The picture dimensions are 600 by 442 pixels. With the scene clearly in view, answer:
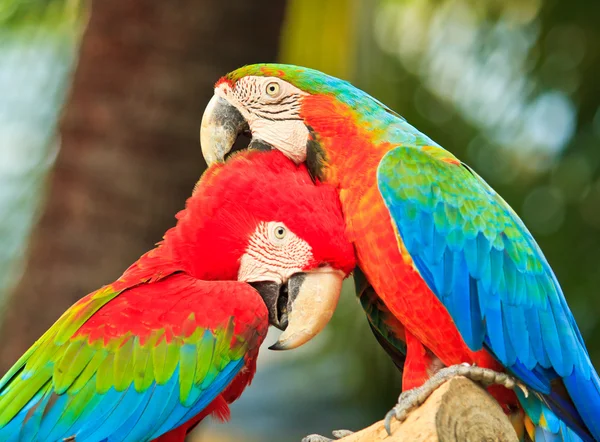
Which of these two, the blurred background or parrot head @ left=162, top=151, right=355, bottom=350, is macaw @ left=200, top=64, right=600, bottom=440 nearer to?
parrot head @ left=162, top=151, right=355, bottom=350

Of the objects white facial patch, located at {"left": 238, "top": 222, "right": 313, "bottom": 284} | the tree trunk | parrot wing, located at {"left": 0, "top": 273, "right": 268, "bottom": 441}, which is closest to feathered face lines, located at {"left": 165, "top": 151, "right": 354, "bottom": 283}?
white facial patch, located at {"left": 238, "top": 222, "right": 313, "bottom": 284}

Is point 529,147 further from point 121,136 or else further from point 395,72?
point 121,136

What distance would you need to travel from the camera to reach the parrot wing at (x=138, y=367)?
156cm

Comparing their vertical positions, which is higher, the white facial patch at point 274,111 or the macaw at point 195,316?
the white facial patch at point 274,111

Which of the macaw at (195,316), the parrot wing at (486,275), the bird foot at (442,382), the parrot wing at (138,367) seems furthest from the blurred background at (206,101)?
the bird foot at (442,382)

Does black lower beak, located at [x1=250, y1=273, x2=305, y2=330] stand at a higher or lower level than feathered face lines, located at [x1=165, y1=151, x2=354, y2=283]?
lower

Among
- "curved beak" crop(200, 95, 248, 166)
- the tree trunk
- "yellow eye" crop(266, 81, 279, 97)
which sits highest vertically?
"yellow eye" crop(266, 81, 279, 97)

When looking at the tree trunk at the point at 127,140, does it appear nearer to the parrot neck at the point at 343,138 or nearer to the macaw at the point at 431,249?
the macaw at the point at 431,249

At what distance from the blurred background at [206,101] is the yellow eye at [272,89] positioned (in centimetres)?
116

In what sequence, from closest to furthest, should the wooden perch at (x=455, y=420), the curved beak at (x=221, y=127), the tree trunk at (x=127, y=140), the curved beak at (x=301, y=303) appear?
1. the wooden perch at (x=455, y=420)
2. the curved beak at (x=301, y=303)
3. the curved beak at (x=221, y=127)
4. the tree trunk at (x=127, y=140)

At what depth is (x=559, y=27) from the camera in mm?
3541

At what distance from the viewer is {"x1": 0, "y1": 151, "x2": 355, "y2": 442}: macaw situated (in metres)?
1.57

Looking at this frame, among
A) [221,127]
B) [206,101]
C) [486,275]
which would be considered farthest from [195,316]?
[206,101]

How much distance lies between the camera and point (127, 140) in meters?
2.99
